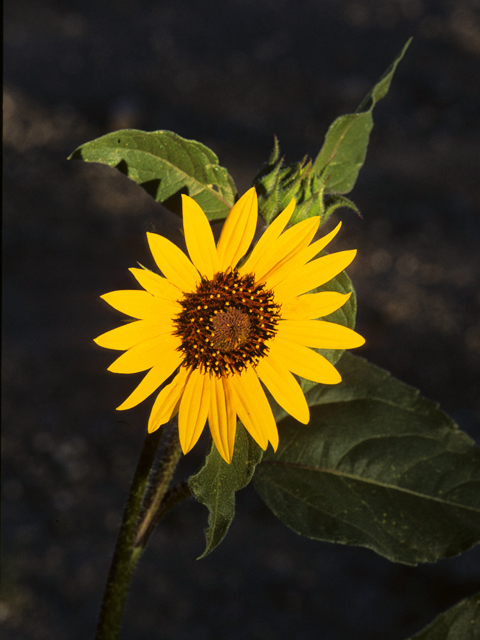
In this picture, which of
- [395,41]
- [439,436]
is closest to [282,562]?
[439,436]

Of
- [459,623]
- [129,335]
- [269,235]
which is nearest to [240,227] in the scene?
[269,235]

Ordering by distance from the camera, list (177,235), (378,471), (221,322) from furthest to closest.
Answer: (177,235)
(378,471)
(221,322)

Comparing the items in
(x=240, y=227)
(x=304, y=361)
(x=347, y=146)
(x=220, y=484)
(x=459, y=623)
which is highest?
(x=347, y=146)

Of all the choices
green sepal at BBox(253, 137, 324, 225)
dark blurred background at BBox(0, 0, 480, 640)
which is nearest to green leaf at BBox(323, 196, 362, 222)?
green sepal at BBox(253, 137, 324, 225)

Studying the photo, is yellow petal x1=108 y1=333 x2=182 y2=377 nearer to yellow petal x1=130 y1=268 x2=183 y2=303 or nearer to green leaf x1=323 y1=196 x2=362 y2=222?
yellow petal x1=130 y1=268 x2=183 y2=303

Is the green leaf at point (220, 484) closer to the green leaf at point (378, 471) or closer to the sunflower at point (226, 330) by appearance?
the sunflower at point (226, 330)

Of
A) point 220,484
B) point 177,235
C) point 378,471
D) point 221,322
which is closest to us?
point 220,484

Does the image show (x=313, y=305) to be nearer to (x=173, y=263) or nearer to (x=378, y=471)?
(x=173, y=263)
